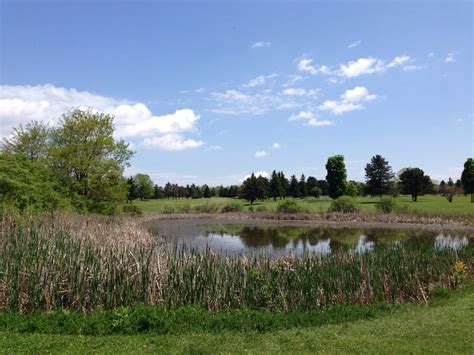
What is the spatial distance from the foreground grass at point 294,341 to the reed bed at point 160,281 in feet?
6.97

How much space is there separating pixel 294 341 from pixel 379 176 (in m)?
70.6

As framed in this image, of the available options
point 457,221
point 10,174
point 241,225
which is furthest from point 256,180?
point 10,174

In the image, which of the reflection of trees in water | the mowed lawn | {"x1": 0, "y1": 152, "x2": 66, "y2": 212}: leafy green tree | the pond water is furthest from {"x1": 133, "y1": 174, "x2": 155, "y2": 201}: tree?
{"x1": 0, "y1": 152, "x2": 66, "y2": 212}: leafy green tree

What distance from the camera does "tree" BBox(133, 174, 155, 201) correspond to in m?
88.0

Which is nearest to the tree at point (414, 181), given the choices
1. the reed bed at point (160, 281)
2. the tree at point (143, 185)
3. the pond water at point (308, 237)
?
the pond water at point (308, 237)

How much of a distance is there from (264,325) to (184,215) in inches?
1692

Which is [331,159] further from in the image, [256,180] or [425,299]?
[425,299]

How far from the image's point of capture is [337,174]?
6619cm

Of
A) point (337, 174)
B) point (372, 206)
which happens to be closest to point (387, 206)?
point (372, 206)

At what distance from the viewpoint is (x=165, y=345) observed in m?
6.24

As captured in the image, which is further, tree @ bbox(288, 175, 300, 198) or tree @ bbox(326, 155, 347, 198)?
tree @ bbox(288, 175, 300, 198)

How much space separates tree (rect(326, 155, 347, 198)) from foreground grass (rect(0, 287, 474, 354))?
196 ft

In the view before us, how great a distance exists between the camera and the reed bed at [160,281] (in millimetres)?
8617

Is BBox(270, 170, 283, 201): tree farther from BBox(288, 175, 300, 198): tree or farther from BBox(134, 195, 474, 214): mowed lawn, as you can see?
BBox(134, 195, 474, 214): mowed lawn
